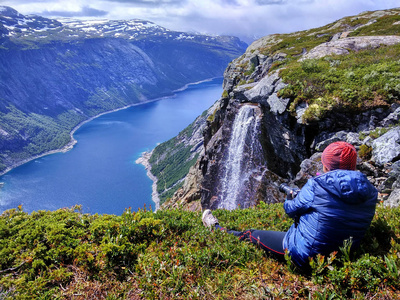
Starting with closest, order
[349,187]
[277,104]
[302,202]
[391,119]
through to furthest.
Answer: [349,187] → [302,202] → [391,119] → [277,104]

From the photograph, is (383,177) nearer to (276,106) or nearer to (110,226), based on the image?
(276,106)

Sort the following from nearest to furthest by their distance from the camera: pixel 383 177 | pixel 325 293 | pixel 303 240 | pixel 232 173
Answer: pixel 325 293 < pixel 303 240 < pixel 383 177 < pixel 232 173

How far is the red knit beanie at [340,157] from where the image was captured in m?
4.94

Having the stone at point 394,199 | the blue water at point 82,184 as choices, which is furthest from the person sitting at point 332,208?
the blue water at point 82,184

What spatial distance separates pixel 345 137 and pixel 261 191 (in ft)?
30.7

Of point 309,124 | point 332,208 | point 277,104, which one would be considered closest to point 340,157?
point 332,208

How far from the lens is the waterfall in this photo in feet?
82.9

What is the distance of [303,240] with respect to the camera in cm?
506

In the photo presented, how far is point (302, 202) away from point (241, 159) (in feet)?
69.2

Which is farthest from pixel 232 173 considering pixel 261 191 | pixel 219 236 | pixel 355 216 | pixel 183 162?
pixel 183 162

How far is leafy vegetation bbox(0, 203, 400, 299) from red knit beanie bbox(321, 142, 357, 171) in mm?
1519

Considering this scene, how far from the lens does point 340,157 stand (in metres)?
4.96

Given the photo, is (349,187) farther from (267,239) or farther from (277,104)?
(277,104)

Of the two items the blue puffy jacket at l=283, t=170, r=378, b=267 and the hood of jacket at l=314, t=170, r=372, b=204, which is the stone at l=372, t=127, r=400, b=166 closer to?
the blue puffy jacket at l=283, t=170, r=378, b=267
